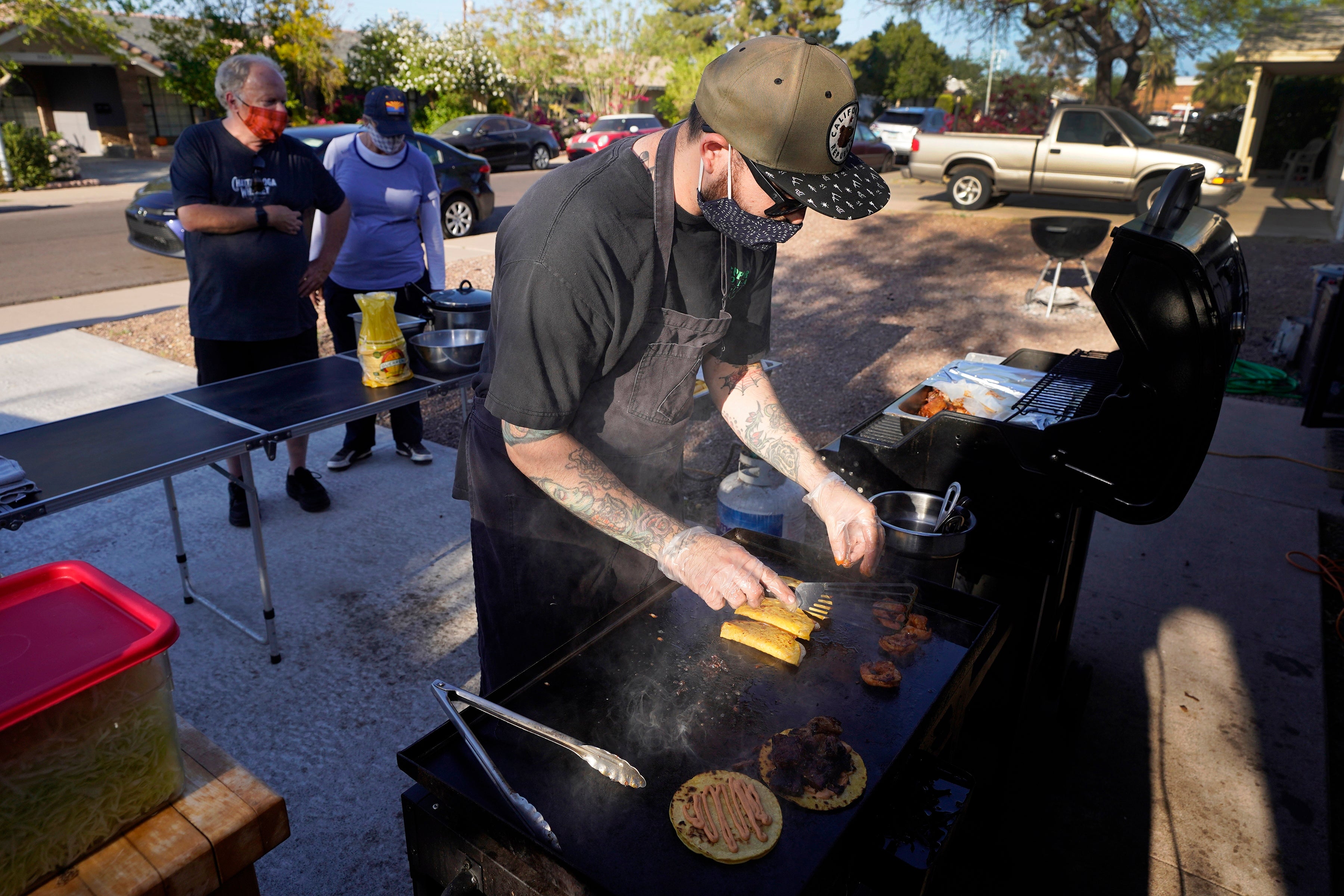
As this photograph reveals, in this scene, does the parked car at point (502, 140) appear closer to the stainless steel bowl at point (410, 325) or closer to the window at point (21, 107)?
the stainless steel bowl at point (410, 325)

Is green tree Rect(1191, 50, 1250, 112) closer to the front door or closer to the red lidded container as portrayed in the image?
the front door

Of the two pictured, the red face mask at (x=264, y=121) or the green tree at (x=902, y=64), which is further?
the green tree at (x=902, y=64)

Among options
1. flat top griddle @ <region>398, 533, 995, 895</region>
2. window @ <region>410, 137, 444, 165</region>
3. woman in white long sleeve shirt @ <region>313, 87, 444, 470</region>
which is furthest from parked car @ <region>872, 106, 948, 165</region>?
flat top griddle @ <region>398, 533, 995, 895</region>

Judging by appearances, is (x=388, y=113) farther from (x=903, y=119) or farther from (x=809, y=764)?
(x=903, y=119)

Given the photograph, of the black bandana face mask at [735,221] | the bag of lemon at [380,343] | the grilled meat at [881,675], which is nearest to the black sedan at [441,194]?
the bag of lemon at [380,343]

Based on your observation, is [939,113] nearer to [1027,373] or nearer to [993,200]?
[993,200]

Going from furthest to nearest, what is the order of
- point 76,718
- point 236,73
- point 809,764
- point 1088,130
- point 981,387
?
1. point 1088,130
2. point 236,73
3. point 981,387
4. point 809,764
5. point 76,718

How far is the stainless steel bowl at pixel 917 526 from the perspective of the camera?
2.18 meters

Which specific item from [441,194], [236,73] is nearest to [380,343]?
[236,73]

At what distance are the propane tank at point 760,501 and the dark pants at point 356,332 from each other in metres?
2.17

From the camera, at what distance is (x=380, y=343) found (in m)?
3.47

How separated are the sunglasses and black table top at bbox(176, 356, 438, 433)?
2.11 meters

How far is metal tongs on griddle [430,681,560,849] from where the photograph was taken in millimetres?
1304

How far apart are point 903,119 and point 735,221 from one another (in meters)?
22.3
